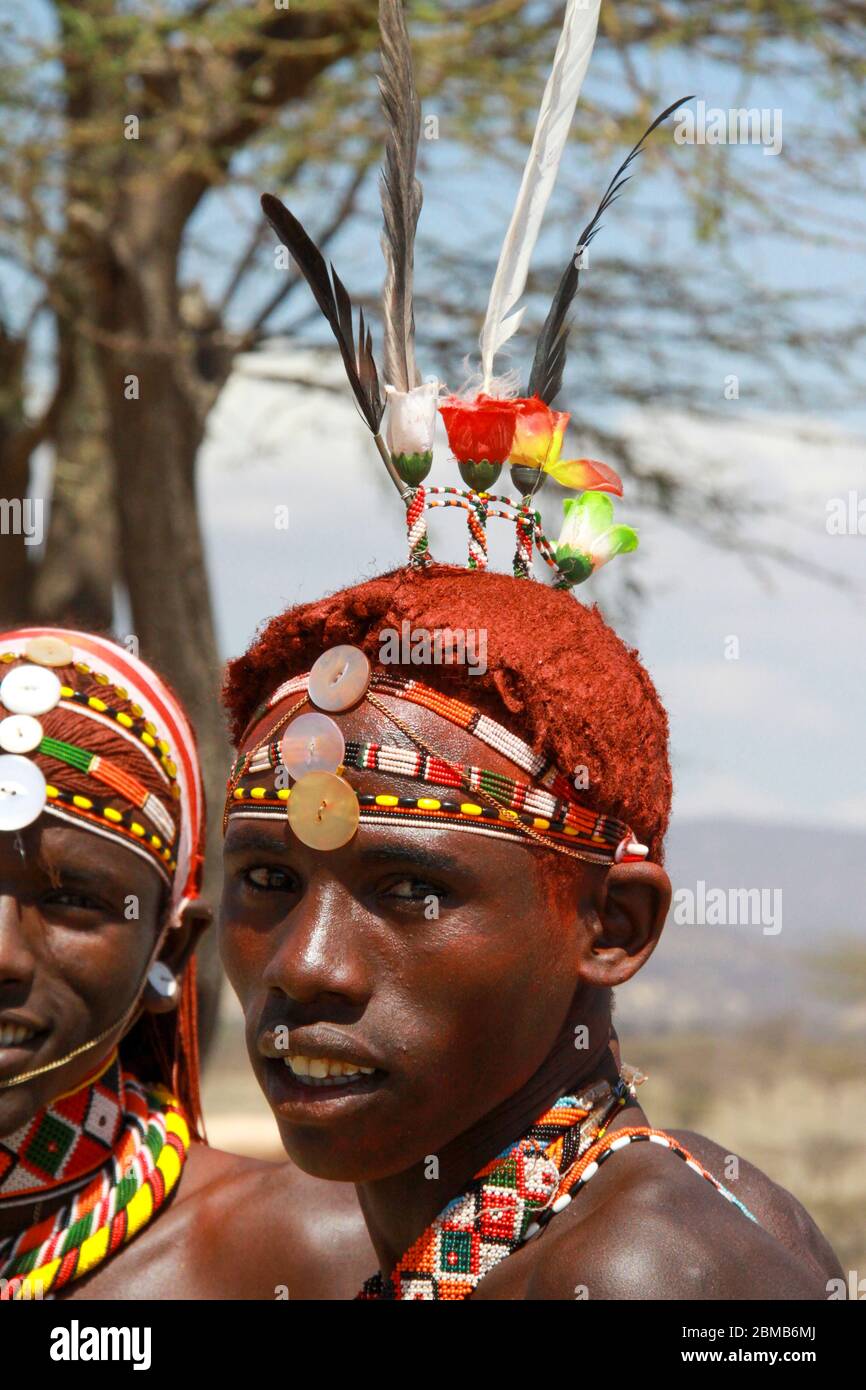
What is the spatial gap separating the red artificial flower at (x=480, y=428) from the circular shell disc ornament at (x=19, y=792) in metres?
0.99

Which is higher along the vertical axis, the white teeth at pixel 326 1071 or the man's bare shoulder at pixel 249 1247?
the white teeth at pixel 326 1071

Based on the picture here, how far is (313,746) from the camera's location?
233 cm

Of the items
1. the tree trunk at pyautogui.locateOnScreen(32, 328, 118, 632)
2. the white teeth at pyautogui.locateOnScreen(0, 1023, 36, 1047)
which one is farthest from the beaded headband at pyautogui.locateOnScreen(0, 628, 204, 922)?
the tree trunk at pyautogui.locateOnScreen(32, 328, 118, 632)

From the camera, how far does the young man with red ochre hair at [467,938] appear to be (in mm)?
2221

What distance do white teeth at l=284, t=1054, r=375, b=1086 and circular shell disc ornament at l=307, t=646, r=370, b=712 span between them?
0.47 m

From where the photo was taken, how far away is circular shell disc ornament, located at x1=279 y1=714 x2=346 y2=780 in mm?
2312

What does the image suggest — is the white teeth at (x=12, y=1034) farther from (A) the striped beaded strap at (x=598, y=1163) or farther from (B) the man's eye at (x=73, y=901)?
(A) the striped beaded strap at (x=598, y=1163)

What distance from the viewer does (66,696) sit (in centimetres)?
317

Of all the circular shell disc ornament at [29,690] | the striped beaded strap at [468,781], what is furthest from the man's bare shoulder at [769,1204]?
the circular shell disc ornament at [29,690]

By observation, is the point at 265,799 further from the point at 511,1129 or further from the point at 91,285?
the point at 91,285

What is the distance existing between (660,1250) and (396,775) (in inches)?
26.9

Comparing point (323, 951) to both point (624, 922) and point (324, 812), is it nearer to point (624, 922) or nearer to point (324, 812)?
point (324, 812)

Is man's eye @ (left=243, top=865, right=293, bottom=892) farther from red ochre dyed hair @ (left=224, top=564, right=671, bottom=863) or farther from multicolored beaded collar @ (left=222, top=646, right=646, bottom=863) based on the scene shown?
red ochre dyed hair @ (left=224, top=564, right=671, bottom=863)

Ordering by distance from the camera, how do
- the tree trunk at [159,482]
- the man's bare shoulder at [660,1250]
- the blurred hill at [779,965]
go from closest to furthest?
the man's bare shoulder at [660,1250], the tree trunk at [159,482], the blurred hill at [779,965]
